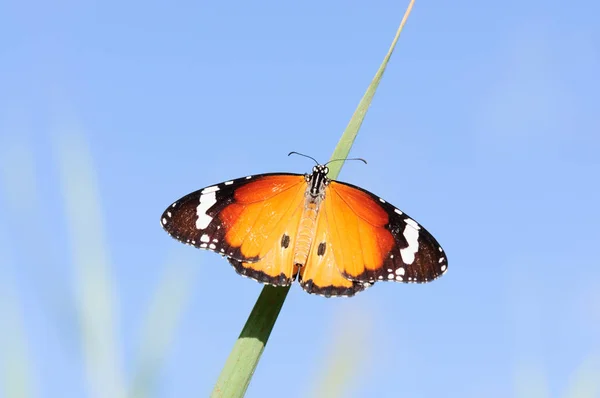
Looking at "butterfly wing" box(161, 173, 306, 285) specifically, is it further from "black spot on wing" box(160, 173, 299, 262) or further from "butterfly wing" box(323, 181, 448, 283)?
"butterfly wing" box(323, 181, 448, 283)

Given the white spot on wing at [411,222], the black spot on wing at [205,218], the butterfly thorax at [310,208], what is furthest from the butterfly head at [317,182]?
the white spot on wing at [411,222]

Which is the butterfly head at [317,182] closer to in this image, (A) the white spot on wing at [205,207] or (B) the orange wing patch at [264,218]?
(B) the orange wing patch at [264,218]

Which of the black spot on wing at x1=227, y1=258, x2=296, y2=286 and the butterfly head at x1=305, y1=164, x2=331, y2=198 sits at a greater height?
the butterfly head at x1=305, y1=164, x2=331, y2=198

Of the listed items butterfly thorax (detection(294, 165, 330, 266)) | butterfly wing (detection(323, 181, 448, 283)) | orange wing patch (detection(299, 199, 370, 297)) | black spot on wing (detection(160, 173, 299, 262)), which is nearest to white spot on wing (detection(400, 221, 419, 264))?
butterfly wing (detection(323, 181, 448, 283))

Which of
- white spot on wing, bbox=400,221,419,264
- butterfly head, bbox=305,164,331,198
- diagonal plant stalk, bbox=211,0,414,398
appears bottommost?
diagonal plant stalk, bbox=211,0,414,398

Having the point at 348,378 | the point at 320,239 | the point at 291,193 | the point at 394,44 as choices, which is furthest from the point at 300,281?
the point at 394,44
